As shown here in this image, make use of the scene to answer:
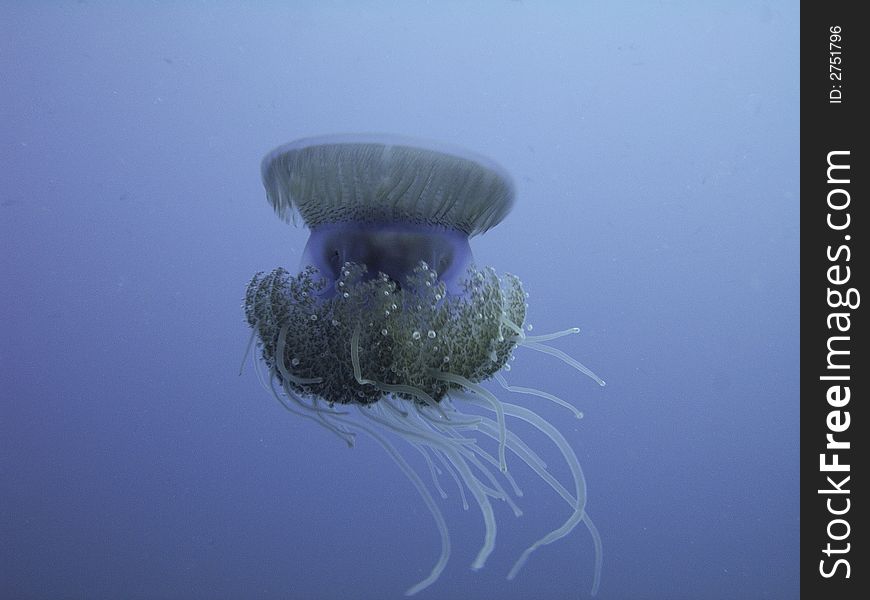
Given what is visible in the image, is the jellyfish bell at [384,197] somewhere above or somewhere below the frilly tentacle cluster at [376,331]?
above

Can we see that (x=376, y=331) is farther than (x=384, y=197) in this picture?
No

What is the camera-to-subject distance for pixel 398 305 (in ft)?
9.20

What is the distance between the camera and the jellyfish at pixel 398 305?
9.16ft

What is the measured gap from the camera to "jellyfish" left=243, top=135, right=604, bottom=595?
9.16 ft

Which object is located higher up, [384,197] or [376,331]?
[384,197]

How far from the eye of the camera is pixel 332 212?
3.00 meters
